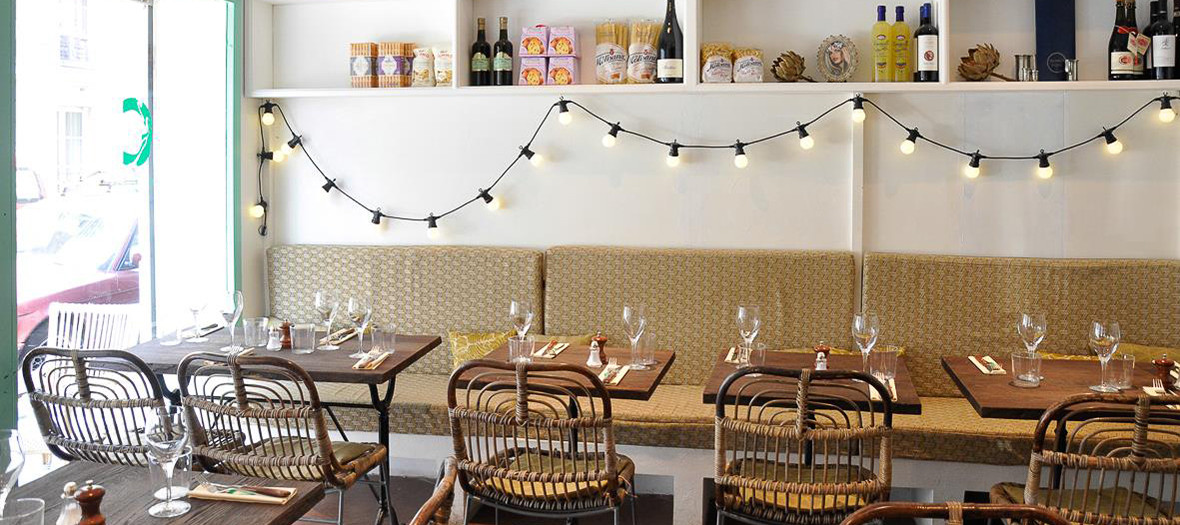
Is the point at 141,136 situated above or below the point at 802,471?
above

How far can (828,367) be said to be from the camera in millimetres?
3746

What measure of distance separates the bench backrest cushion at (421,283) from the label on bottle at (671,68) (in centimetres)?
97

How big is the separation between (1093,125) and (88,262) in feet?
13.1

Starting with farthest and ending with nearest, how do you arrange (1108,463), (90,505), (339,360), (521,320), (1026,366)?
1. (521,320)
2. (339,360)
3. (1026,366)
4. (1108,463)
5. (90,505)

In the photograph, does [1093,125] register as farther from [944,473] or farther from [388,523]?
[388,523]

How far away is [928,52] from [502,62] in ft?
5.89

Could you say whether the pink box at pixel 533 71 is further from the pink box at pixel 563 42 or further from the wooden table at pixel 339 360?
the wooden table at pixel 339 360

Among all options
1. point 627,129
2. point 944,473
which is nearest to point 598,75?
point 627,129

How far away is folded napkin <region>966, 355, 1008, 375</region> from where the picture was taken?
3.71 metres

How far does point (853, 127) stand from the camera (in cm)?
464

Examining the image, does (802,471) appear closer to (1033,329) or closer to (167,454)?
(1033,329)

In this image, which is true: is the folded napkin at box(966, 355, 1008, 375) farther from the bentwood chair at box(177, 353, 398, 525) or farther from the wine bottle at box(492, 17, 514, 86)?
the wine bottle at box(492, 17, 514, 86)

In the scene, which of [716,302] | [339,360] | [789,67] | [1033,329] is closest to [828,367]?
[1033,329]

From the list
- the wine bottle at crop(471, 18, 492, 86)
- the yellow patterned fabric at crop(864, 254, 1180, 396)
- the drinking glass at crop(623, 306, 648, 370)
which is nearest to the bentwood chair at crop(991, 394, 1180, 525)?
the drinking glass at crop(623, 306, 648, 370)
